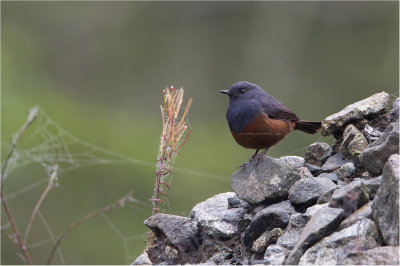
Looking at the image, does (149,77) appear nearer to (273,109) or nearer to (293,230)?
(273,109)

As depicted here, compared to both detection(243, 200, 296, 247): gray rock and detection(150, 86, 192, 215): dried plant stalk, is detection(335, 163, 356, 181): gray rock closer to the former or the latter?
detection(243, 200, 296, 247): gray rock

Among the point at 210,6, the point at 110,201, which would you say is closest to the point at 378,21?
the point at 210,6

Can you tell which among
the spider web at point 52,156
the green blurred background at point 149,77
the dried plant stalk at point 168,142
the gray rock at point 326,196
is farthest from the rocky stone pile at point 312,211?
the green blurred background at point 149,77

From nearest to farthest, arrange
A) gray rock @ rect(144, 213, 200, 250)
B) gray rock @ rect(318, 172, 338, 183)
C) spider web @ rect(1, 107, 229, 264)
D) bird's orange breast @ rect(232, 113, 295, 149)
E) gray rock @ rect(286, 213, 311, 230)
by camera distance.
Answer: gray rock @ rect(286, 213, 311, 230), gray rock @ rect(144, 213, 200, 250), gray rock @ rect(318, 172, 338, 183), bird's orange breast @ rect(232, 113, 295, 149), spider web @ rect(1, 107, 229, 264)

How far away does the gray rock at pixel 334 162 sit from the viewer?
426 cm

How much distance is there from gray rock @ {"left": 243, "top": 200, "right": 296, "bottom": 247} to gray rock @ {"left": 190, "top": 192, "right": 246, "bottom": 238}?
0.54 feet

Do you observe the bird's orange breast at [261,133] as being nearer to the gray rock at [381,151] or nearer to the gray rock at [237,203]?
the gray rock at [237,203]

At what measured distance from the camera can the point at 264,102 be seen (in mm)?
5012

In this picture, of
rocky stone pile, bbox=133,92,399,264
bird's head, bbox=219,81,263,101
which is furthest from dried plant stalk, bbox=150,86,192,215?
bird's head, bbox=219,81,263,101

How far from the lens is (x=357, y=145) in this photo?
13.8 feet

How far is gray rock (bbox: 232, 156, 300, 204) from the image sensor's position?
4043 millimetres

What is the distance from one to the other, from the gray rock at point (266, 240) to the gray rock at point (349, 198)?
0.37 metres

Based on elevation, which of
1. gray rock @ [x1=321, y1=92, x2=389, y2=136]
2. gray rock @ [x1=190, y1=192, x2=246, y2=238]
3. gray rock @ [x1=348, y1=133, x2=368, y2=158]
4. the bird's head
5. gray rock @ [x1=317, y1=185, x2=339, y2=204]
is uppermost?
the bird's head

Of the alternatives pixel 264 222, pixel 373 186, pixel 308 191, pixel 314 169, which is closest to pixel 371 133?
pixel 314 169
